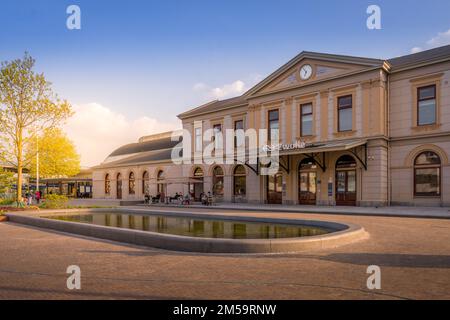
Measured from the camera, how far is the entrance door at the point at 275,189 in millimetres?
29562

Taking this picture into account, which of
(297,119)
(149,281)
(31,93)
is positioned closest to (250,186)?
(297,119)

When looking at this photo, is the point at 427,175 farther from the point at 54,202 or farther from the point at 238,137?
the point at 54,202

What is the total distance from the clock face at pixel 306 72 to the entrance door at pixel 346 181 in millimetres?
7070

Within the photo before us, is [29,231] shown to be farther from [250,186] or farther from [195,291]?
[250,186]

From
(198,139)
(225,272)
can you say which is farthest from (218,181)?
(225,272)

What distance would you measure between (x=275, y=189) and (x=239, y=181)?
4.17m

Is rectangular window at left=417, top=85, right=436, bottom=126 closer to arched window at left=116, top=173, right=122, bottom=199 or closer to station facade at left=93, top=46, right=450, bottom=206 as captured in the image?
station facade at left=93, top=46, right=450, bottom=206

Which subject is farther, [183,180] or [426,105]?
[183,180]

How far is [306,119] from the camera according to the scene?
28266 mm

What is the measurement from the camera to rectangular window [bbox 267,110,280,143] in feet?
98.5

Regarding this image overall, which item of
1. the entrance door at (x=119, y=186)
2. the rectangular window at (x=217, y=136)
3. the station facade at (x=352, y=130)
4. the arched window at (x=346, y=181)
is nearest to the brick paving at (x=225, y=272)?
the station facade at (x=352, y=130)

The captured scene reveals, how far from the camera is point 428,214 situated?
680 inches
